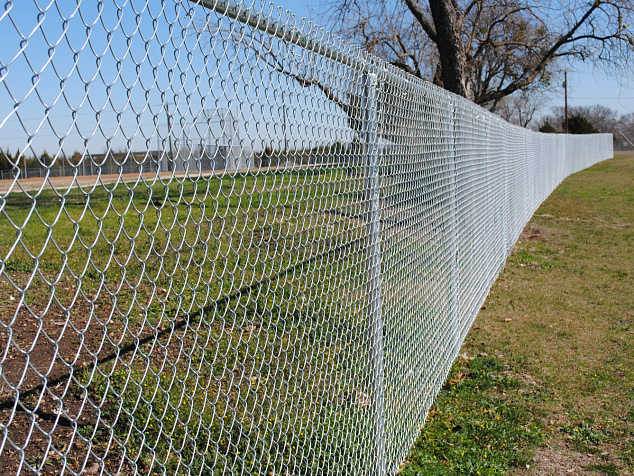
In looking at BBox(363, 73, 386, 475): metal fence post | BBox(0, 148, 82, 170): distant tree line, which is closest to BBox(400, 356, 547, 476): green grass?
BBox(363, 73, 386, 475): metal fence post

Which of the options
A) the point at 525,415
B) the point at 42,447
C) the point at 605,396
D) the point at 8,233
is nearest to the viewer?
the point at 42,447

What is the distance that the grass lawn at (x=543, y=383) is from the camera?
3.87 m

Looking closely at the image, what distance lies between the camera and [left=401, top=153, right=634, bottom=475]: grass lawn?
3.87 meters

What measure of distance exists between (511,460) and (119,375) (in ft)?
9.16

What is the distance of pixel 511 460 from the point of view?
385 cm

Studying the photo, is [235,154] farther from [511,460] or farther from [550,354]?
[550,354]

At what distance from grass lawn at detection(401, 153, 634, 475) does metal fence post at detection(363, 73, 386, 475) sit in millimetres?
586

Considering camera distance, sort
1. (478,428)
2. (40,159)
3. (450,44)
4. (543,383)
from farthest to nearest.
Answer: (450,44)
(543,383)
(478,428)
(40,159)

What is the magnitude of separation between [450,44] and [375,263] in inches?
466

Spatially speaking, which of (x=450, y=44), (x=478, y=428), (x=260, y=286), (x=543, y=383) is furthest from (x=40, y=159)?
(x=450, y=44)

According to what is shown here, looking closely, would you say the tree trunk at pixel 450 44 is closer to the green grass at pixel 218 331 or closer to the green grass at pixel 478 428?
the green grass at pixel 218 331

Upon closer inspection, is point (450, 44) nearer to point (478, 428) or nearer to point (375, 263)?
point (478, 428)

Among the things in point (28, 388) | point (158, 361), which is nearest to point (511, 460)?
point (158, 361)

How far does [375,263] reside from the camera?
3.28 metres
